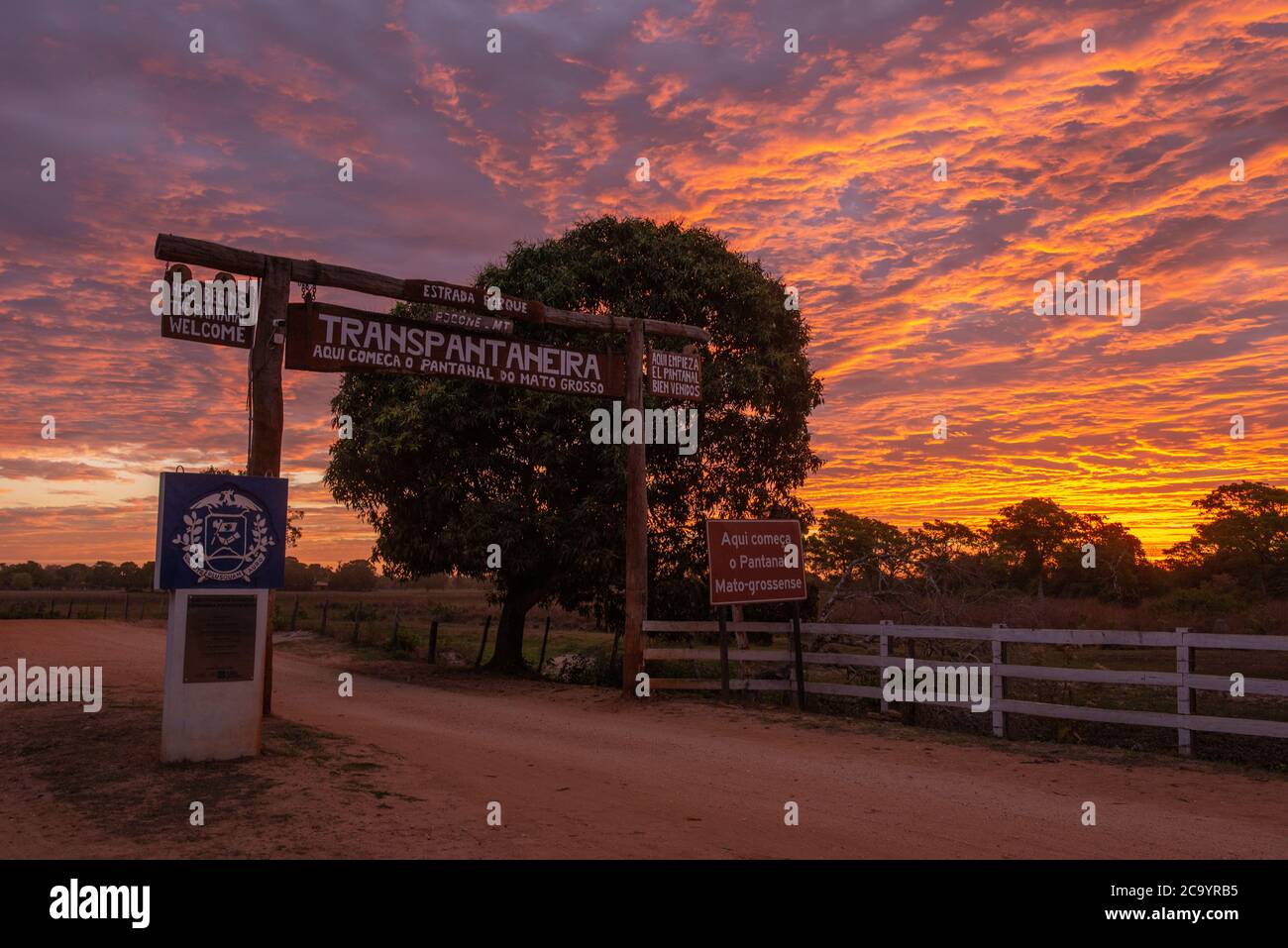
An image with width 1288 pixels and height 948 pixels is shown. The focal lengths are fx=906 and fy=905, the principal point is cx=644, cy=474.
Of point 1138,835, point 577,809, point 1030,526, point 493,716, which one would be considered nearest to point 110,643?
point 493,716

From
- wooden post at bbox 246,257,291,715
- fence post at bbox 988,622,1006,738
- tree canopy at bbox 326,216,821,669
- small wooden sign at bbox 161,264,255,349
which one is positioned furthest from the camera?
tree canopy at bbox 326,216,821,669

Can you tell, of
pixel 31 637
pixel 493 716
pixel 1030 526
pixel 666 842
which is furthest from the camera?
pixel 1030 526

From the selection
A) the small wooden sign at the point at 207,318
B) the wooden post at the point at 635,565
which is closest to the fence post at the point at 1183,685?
the wooden post at the point at 635,565

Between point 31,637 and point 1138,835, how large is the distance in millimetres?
31628

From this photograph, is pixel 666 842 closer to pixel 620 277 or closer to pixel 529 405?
pixel 529 405

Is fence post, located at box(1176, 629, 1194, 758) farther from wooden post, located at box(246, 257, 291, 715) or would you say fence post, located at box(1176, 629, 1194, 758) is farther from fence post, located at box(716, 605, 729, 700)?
Answer: wooden post, located at box(246, 257, 291, 715)

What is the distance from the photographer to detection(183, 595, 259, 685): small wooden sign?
28.6 ft

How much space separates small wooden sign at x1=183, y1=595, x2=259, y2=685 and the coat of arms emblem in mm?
245

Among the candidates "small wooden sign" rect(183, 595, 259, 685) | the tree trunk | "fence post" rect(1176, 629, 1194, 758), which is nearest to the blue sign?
"small wooden sign" rect(183, 595, 259, 685)

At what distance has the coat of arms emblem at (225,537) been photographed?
877 cm

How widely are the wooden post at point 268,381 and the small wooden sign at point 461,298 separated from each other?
1.96m

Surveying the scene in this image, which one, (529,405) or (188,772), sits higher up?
(529,405)

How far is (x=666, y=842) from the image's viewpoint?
6594 millimetres

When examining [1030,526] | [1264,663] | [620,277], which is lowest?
[1264,663]
